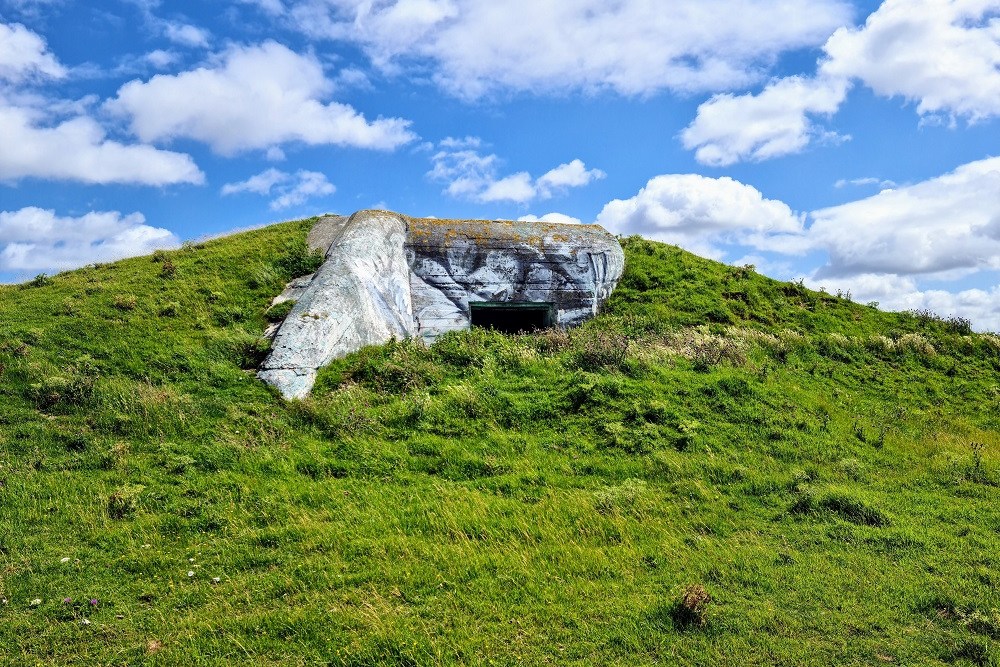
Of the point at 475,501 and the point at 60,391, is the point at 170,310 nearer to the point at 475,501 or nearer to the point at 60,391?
the point at 60,391

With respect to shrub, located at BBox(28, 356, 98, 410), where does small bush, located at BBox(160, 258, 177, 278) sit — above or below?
above

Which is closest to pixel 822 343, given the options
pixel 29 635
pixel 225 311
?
pixel 225 311

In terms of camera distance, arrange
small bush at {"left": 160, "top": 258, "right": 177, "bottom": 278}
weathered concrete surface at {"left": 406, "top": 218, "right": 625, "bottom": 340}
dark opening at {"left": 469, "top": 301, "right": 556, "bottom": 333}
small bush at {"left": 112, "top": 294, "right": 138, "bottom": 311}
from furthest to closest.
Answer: dark opening at {"left": 469, "top": 301, "right": 556, "bottom": 333}
weathered concrete surface at {"left": 406, "top": 218, "right": 625, "bottom": 340}
small bush at {"left": 160, "top": 258, "right": 177, "bottom": 278}
small bush at {"left": 112, "top": 294, "right": 138, "bottom": 311}

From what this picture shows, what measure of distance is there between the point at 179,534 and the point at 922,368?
23159mm

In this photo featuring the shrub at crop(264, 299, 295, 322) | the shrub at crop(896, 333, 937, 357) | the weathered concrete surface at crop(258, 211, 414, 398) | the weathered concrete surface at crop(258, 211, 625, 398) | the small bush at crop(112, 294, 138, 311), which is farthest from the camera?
the shrub at crop(896, 333, 937, 357)

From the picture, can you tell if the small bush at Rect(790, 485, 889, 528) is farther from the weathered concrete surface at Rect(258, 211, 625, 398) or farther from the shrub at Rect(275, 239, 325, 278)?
the shrub at Rect(275, 239, 325, 278)

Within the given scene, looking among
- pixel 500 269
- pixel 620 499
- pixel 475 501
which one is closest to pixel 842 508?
pixel 620 499

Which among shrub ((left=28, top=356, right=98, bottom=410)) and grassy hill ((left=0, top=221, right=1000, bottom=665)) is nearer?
grassy hill ((left=0, top=221, right=1000, bottom=665))

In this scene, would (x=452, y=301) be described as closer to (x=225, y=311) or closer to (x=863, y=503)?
(x=225, y=311)

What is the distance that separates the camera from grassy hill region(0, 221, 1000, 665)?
261 inches

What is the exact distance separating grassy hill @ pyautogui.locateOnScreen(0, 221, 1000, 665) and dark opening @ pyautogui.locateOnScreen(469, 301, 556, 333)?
143 inches

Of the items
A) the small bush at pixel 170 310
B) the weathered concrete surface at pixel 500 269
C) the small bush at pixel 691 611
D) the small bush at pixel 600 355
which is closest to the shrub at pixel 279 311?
the small bush at pixel 170 310

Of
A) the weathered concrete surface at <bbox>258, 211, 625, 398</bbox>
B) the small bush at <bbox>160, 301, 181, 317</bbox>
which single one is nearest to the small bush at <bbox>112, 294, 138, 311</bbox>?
the small bush at <bbox>160, 301, 181, 317</bbox>

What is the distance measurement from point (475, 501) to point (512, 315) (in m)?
16.1
